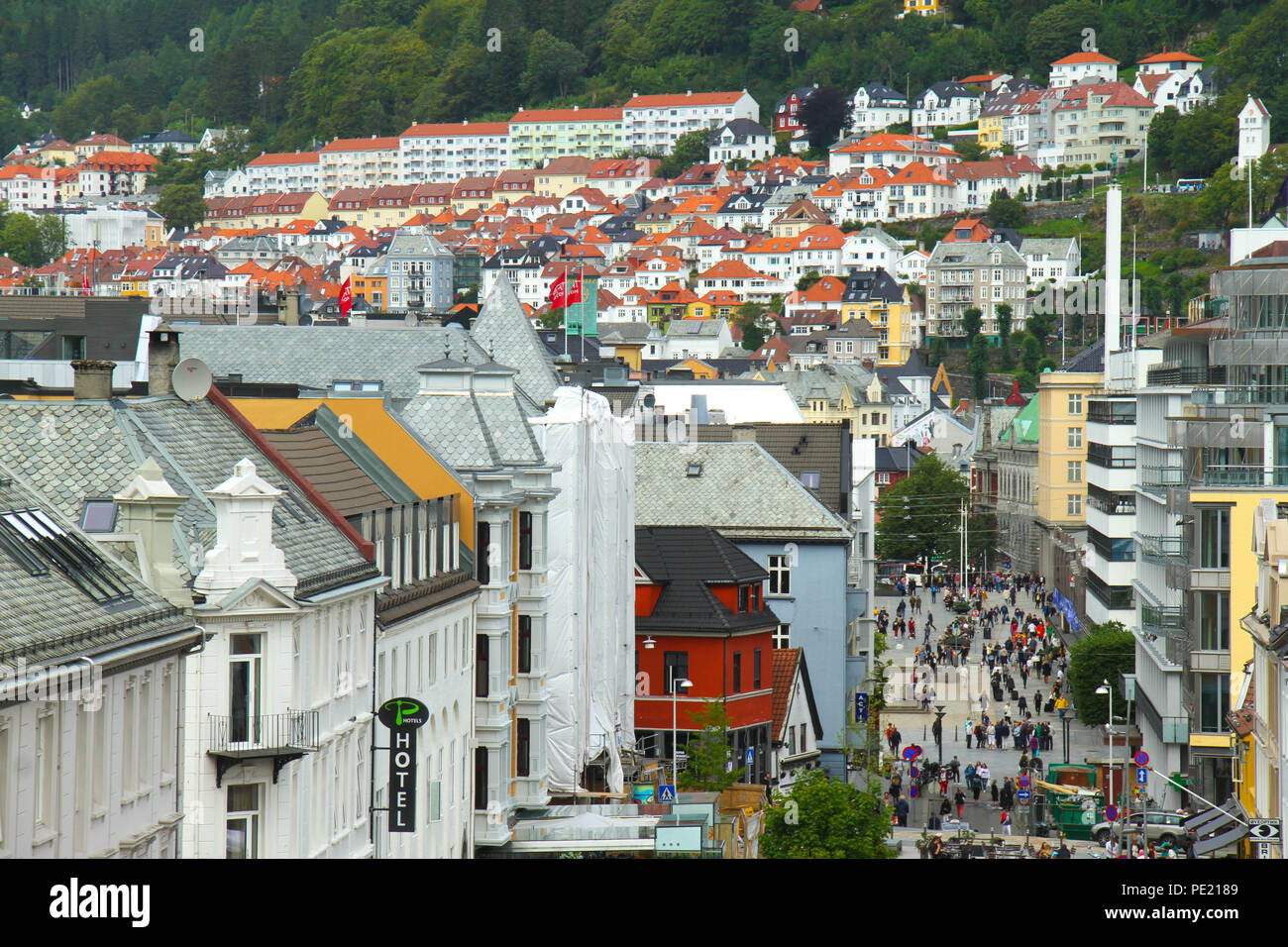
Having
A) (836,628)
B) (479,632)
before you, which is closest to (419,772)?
(479,632)

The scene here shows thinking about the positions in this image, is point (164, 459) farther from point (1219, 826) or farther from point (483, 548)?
point (1219, 826)

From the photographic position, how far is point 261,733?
21.1 m

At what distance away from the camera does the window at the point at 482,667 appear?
3309 centimetres

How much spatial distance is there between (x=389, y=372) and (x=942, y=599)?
64.6m

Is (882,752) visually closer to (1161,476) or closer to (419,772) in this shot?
(1161,476)

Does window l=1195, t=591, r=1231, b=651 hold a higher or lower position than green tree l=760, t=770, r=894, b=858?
higher

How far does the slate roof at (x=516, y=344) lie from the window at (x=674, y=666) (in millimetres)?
5921

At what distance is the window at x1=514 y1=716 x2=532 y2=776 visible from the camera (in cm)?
3519

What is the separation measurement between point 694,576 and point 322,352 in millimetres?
8779

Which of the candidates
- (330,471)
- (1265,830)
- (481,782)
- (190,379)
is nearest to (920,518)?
(481,782)

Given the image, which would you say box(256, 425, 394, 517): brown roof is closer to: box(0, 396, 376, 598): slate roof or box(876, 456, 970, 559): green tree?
box(0, 396, 376, 598): slate roof

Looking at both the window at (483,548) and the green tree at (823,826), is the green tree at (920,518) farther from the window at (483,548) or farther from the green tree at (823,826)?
the window at (483,548)

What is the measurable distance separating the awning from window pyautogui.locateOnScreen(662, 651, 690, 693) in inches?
413

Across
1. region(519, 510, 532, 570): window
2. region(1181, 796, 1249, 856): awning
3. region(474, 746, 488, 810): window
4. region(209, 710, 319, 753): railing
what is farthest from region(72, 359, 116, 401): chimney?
region(1181, 796, 1249, 856): awning
